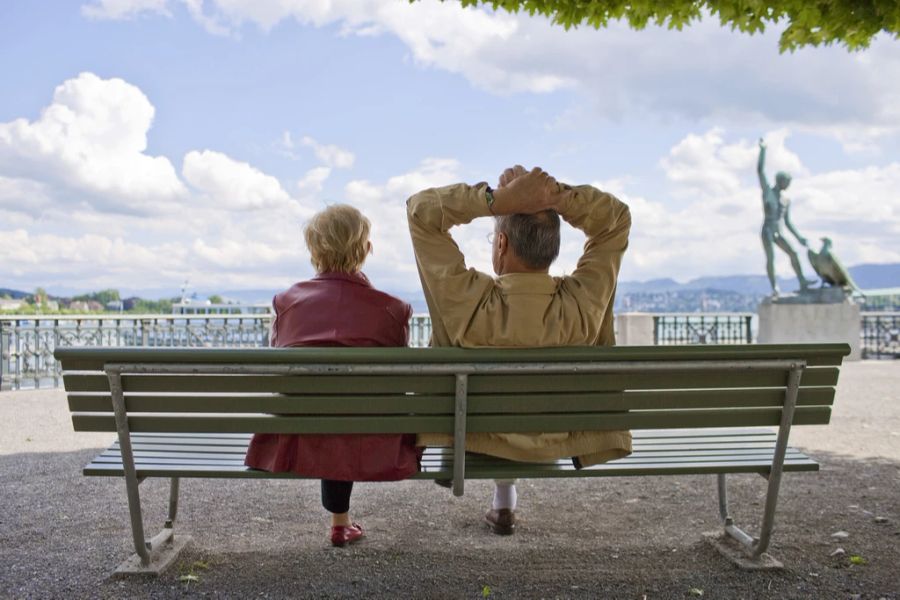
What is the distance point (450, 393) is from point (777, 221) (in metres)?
16.7

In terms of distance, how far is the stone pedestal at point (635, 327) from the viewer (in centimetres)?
1723

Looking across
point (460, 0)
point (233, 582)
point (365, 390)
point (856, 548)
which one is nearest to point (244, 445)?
point (233, 582)

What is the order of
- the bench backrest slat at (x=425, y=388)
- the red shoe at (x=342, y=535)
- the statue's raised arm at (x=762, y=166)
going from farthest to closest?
1. the statue's raised arm at (x=762, y=166)
2. the red shoe at (x=342, y=535)
3. the bench backrest slat at (x=425, y=388)

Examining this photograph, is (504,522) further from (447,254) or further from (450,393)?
(447,254)

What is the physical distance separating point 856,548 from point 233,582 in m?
2.98

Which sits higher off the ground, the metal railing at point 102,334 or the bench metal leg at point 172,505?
the metal railing at point 102,334

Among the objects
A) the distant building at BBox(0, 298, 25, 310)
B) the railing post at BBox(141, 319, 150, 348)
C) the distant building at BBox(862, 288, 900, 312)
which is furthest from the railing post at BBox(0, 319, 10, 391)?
the distant building at BBox(862, 288, 900, 312)

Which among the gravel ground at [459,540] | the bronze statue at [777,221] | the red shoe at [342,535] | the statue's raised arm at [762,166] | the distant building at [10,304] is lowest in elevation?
the gravel ground at [459,540]

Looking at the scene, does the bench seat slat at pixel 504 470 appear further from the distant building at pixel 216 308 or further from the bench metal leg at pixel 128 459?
the distant building at pixel 216 308

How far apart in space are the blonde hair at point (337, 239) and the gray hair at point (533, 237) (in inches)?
25.4

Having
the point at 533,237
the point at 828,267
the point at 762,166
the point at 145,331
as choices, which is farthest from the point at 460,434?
the point at 762,166

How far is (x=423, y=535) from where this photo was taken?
161 inches

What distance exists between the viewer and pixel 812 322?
17484mm

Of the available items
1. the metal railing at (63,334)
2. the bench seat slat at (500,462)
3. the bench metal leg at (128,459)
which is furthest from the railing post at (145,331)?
the bench metal leg at (128,459)
